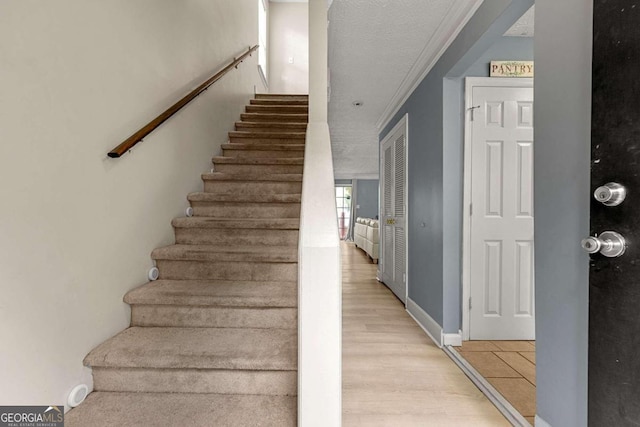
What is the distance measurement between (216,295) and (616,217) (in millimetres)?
1658

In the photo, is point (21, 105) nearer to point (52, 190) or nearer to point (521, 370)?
point (52, 190)

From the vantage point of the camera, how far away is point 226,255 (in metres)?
1.88

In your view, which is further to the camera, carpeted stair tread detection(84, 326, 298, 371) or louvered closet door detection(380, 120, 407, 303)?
louvered closet door detection(380, 120, 407, 303)

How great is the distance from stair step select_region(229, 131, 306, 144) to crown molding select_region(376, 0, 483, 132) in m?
1.21

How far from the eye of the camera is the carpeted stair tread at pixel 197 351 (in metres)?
1.32

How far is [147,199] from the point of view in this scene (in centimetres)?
184

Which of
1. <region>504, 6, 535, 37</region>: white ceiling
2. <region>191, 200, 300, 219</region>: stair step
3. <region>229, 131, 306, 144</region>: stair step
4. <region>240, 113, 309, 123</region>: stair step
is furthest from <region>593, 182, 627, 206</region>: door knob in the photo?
<region>240, 113, 309, 123</region>: stair step

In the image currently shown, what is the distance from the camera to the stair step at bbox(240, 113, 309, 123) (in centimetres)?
362

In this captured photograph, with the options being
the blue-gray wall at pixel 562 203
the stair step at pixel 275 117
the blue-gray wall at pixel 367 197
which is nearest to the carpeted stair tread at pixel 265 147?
the stair step at pixel 275 117

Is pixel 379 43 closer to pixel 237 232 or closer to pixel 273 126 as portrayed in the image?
pixel 273 126

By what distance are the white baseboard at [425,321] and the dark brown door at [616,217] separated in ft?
5.03

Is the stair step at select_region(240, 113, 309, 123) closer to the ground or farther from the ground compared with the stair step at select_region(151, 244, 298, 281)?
farther from the ground

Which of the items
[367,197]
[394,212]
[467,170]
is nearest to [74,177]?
[467,170]

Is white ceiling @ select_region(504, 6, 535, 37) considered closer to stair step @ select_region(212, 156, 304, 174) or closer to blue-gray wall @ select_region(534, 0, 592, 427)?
blue-gray wall @ select_region(534, 0, 592, 427)
